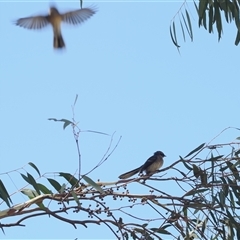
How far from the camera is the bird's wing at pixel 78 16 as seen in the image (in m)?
5.88

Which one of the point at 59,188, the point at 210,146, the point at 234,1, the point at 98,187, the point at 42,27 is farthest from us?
the point at 42,27

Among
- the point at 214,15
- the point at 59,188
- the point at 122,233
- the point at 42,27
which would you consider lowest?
the point at 122,233

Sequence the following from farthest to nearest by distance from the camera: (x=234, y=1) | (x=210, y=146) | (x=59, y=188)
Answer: (x=234, y=1) → (x=210, y=146) → (x=59, y=188)

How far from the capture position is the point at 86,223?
10.5 feet

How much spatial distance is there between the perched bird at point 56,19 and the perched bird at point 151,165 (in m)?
1.18

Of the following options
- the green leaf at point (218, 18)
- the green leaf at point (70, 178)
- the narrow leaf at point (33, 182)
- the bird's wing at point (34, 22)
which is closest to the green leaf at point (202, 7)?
the green leaf at point (218, 18)

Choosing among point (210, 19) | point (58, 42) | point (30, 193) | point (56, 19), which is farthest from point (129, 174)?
point (56, 19)

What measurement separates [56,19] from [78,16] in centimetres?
20

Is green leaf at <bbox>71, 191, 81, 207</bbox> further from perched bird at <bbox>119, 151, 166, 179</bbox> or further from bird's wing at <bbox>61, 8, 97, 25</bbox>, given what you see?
bird's wing at <bbox>61, 8, 97, 25</bbox>

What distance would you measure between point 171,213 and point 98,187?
0.47 metres

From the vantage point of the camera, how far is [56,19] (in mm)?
5988

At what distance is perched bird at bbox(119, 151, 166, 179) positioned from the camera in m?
4.49

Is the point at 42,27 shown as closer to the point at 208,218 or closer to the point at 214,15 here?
the point at 214,15

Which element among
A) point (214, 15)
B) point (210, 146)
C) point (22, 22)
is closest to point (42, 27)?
point (22, 22)
